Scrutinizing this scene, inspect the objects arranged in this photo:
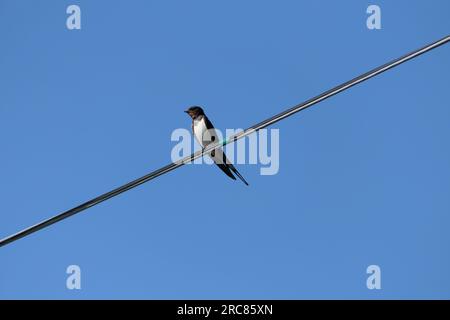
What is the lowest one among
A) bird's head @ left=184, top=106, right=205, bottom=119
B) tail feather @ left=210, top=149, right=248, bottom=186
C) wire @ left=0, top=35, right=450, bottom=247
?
wire @ left=0, top=35, right=450, bottom=247

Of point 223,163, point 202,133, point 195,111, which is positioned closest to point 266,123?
point 223,163

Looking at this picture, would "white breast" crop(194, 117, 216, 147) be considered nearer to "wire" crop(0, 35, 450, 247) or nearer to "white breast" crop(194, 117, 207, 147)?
"white breast" crop(194, 117, 207, 147)

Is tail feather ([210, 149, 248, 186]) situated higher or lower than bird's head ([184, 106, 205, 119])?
lower

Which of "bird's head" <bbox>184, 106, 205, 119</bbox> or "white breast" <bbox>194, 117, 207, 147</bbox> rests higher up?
"bird's head" <bbox>184, 106, 205, 119</bbox>

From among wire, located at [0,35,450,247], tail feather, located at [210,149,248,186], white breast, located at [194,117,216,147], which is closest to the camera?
wire, located at [0,35,450,247]

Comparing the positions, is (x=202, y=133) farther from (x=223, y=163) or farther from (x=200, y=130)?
(x=223, y=163)

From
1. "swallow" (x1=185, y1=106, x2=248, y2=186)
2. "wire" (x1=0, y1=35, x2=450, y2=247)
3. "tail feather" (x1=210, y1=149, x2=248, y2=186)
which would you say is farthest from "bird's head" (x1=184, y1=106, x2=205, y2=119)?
"wire" (x1=0, y1=35, x2=450, y2=247)

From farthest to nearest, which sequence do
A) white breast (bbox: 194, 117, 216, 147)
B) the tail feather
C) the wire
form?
1. white breast (bbox: 194, 117, 216, 147)
2. the tail feather
3. the wire

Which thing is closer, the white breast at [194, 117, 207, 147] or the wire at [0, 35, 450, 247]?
the wire at [0, 35, 450, 247]

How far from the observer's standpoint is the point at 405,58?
145 inches

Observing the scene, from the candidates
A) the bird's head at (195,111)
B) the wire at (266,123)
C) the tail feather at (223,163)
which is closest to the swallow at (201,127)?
the bird's head at (195,111)
